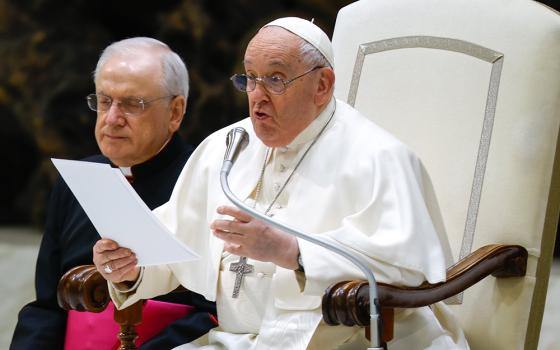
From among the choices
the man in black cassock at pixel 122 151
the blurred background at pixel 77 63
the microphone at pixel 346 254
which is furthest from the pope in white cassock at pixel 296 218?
the blurred background at pixel 77 63

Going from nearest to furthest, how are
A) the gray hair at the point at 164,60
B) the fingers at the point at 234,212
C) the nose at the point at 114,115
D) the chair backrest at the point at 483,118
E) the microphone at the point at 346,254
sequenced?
the microphone at the point at 346,254
the fingers at the point at 234,212
the chair backrest at the point at 483,118
the nose at the point at 114,115
the gray hair at the point at 164,60

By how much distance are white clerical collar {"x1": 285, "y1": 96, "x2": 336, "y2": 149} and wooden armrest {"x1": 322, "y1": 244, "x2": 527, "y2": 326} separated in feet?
2.07

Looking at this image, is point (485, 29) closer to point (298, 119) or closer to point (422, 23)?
point (422, 23)

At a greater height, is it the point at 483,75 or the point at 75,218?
the point at 483,75

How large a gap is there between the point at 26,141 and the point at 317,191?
214 inches

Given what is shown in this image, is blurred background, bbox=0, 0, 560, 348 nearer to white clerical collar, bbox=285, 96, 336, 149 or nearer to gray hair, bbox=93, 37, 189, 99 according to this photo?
gray hair, bbox=93, 37, 189, 99

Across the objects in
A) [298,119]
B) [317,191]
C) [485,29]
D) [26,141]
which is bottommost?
[26,141]

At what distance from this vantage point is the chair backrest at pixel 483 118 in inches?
144

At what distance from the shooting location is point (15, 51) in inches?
310

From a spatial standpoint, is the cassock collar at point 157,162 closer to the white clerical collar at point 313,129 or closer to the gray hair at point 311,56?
the white clerical collar at point 313,129

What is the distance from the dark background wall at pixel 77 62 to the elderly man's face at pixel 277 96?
3.71 meters

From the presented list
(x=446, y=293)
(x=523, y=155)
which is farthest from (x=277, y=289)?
(x=523, y=155)

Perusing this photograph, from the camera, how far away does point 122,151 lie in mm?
4262

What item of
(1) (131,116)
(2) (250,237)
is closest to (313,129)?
(2) (250,237)
